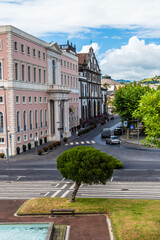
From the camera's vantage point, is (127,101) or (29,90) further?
(127,101)

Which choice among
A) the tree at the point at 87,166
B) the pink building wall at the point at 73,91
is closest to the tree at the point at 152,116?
the tree at the point at 87,166

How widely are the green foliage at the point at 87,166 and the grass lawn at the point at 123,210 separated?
7.19 feet

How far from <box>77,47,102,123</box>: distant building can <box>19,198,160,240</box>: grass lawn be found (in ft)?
258

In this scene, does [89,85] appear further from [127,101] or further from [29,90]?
[29,90]

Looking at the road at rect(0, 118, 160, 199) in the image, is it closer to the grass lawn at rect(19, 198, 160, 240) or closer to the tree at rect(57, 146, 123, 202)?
the grass lawn at rect(19, 198, 160, 240)

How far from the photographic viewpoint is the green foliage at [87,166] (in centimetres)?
2280

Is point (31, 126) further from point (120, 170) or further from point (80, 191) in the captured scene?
point (80, 191)

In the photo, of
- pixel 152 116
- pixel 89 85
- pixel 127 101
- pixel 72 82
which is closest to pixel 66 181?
pixel 152 116

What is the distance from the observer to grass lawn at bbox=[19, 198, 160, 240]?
18.8 meters

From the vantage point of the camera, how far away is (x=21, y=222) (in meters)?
20.8

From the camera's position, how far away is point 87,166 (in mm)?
22938

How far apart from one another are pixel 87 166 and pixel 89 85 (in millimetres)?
94430

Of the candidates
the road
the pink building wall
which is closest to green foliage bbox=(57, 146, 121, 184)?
the road

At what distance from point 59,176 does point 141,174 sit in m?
9.38
